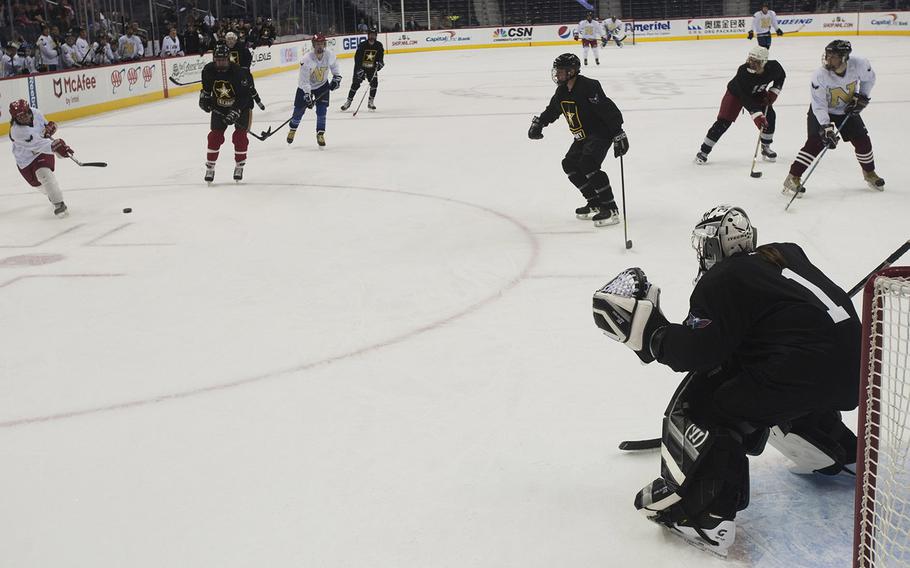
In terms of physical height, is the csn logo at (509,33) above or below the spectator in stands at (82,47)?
above

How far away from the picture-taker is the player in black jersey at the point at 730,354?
2.23 metres

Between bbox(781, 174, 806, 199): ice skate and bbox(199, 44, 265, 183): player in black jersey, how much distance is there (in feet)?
15.0

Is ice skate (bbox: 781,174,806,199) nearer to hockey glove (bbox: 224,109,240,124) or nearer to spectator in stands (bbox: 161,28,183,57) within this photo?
hockey glove (bbox: 224,109,240,124)

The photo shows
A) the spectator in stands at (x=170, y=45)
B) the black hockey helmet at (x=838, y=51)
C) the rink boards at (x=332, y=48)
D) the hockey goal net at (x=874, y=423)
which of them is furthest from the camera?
the spectator in stands at (x=170, y=45)

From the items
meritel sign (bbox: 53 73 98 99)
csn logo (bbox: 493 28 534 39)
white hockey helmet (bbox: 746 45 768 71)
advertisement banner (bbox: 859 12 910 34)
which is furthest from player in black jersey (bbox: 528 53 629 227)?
csn logo (bbox: 493 28 534 39)

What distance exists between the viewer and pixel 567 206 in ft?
22.9

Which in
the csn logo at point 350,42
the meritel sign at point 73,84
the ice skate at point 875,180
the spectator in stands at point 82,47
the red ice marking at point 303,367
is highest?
the csn logo at point 350,42

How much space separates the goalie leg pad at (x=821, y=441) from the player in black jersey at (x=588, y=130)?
3628mm

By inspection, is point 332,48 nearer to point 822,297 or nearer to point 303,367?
point 303,367

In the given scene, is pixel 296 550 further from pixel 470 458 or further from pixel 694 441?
pixel 694 441

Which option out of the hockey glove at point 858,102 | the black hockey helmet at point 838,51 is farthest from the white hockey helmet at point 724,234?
the hockey glove at point 858,102

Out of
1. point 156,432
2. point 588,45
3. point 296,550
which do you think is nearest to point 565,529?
point 296,550

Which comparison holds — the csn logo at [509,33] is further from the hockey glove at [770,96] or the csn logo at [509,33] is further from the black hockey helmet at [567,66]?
the black hockey helmet at [567,66]

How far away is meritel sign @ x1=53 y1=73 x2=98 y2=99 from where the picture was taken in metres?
13.2
